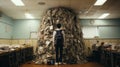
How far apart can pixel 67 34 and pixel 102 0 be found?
105 inches

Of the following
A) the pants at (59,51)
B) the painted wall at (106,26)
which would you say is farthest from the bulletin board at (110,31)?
the pants at (59,51)

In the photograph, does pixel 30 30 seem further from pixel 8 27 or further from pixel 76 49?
pixel 76 49

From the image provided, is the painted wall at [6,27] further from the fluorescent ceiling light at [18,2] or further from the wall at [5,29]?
the fluorescent ceiling light at [18,2]

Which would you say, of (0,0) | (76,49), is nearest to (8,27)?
(0,0)

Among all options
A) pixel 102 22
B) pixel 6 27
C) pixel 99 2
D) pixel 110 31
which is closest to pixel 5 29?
pixel 6 27

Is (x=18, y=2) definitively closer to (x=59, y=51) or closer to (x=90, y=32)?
(x=59, y=51)

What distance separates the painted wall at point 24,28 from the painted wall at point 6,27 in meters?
0.46

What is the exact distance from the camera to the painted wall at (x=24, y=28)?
38.4ft

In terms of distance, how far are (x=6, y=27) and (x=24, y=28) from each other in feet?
5.39

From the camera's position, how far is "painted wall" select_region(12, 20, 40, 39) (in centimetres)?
1170

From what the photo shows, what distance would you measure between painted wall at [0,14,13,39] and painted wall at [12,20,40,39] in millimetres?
460

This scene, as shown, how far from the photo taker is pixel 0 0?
7.13 meters

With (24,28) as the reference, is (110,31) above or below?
below

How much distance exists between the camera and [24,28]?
11734 millimetres
